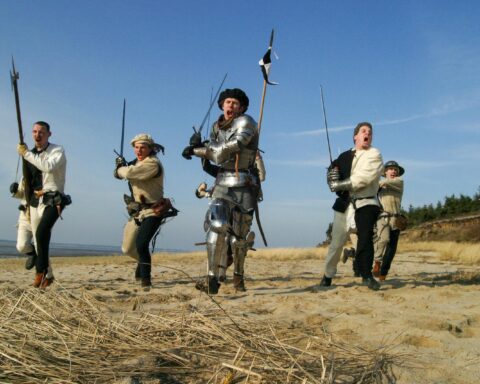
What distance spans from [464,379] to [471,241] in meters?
21.9

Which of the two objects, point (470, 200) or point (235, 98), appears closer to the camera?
point (235, 98)

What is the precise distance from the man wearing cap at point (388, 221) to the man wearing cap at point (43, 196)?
465 centimetres

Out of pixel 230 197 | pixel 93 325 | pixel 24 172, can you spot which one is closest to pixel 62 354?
pixel 93 325

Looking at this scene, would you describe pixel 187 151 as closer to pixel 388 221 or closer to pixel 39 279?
pixel 39 279

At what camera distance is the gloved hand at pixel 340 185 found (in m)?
5.30

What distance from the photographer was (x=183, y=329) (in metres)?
1.99

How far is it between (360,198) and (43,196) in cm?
378

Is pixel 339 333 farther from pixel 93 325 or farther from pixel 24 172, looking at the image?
pixel 24 172

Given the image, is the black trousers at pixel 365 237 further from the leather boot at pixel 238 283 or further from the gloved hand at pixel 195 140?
the gloved hand at pixel 195 140

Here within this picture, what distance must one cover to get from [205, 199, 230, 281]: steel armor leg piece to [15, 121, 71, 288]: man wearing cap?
1.91 m

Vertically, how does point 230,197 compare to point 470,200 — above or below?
below

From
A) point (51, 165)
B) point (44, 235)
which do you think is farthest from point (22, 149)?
point (44, 235)

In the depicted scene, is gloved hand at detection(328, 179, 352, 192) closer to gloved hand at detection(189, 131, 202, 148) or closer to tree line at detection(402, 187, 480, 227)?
gloved hand at detection(189, 131, 202, 148)

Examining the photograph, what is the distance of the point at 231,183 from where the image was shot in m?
4.97
